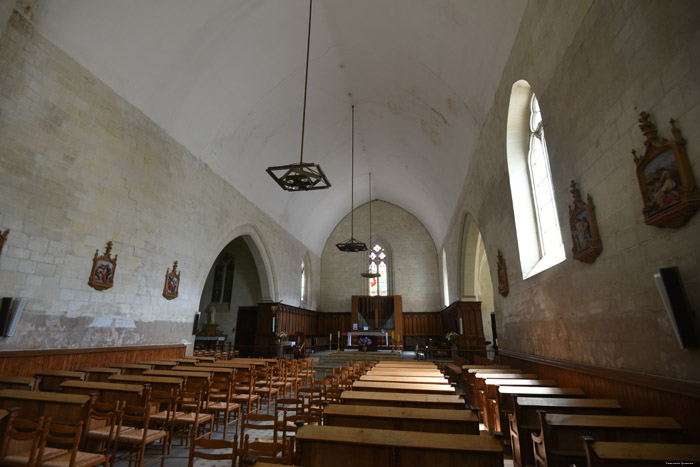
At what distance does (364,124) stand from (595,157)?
435 inches

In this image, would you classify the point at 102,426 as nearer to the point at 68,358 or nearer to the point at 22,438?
the point at 22,438

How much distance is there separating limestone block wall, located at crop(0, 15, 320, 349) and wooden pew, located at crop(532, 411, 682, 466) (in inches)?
306

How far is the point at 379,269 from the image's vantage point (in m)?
22.0

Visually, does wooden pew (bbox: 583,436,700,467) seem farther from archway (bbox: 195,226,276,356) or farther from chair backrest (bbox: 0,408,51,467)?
archway (bbox: 195,226,276,356)

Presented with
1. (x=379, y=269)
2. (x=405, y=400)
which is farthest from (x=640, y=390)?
(x=379, y=269)

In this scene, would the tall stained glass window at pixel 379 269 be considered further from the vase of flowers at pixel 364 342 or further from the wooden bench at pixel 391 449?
the wooden bench at pixel 391 449

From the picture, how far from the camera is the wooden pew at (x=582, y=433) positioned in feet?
8.88

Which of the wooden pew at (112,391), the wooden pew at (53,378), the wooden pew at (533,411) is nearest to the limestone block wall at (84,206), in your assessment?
the wooden pew at (53,378)

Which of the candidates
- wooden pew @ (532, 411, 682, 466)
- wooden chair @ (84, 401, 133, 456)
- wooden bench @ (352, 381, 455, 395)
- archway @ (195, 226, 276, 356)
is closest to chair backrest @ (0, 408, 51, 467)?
wooden chair @ (84, 401, 133, 456)

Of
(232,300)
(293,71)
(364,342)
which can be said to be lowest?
(364,342)

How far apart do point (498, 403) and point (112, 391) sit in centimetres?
462

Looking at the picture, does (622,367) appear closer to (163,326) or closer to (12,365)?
(12,365)

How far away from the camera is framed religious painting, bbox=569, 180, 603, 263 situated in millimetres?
4082

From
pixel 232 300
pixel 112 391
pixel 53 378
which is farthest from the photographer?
pixel 232 300
